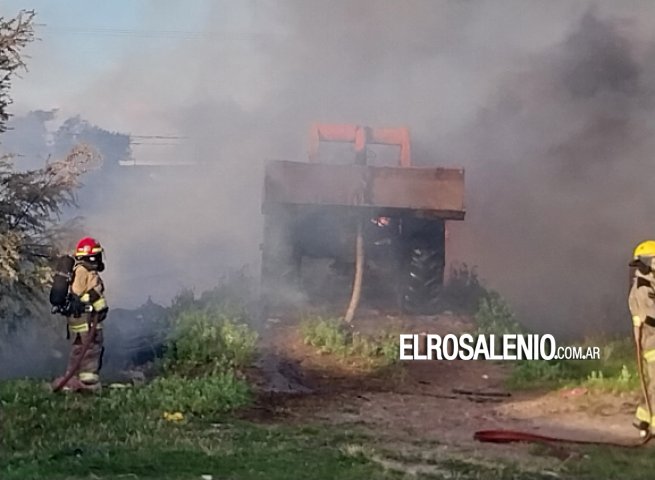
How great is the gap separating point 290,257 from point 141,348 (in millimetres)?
2291

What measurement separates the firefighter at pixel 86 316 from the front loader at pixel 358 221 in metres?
2.75

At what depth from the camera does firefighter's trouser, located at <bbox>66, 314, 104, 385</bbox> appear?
10117 millimetres

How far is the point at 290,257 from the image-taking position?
504 inches

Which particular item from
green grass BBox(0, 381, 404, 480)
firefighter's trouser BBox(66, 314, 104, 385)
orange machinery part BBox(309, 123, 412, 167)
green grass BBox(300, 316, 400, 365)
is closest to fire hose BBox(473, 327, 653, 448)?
green grass BBox(0, 381, 404, 480)

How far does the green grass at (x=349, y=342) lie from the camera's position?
38.2 feet

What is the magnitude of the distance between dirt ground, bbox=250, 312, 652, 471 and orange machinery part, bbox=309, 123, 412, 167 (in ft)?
7.04

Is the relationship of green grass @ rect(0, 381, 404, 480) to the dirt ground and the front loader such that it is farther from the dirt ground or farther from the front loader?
the front loader

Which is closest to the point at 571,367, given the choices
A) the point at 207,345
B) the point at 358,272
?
the point at 358,272

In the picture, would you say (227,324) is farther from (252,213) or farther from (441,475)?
(441,475)

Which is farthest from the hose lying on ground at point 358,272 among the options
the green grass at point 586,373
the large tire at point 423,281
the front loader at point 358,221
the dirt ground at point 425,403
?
the green grass at point 586,373

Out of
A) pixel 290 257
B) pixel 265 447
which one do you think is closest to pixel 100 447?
pixel 265 447

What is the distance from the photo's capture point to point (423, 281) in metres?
13.1

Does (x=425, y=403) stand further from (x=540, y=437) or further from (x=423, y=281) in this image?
(x=423, y=281)

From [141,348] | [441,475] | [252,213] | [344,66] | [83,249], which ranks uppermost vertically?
[344,66]
